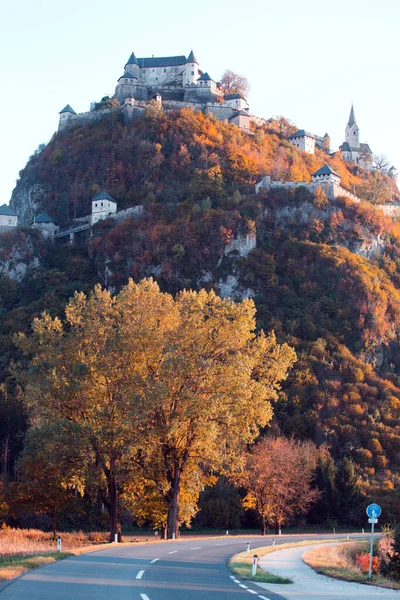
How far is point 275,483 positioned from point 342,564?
102 feet

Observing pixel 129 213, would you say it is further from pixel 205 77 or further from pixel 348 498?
pixel 348 498

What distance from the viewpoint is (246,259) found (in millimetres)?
112562

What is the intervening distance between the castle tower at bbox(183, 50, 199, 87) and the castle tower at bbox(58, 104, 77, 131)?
2409 cm

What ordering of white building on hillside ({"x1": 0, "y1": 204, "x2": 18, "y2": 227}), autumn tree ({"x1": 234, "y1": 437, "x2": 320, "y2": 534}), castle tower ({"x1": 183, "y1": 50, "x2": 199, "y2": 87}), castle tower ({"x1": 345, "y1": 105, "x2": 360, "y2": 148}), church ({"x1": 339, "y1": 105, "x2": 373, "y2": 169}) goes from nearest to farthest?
autumn tree ({"x1": 234, "y1": 437, "x2": 320, "y2": 534}), white building on hillside ({"x1": 0, "y1": 204, "x2": 18, "y2": 227}), castle tower ({"x1": 183, "y1": 50, "x2": 199, "y2": 87}), church ({"x1": 339, "y1": 105, "x2": 373, "y2": 169}), castle tower ({"x1": 345, "y1": 105, "x2": 360, "y2": 148})

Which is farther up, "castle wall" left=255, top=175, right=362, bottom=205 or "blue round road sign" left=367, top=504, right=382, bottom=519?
"castle wall" left=255, top=175, right=362, bottom=205

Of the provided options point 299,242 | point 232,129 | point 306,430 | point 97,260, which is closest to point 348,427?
point 306,430

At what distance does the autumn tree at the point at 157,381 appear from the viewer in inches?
1505

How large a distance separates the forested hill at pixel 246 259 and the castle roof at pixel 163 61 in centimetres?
2877

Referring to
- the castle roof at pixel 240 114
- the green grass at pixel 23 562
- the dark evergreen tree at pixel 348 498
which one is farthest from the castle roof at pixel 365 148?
the green grass at pixel 23 562

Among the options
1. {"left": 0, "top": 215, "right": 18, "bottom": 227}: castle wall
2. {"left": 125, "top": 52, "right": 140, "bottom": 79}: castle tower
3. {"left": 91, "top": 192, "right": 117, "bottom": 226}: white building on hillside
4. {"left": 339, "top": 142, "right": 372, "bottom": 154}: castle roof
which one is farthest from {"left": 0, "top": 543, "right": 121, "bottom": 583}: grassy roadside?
{"left": 339, "top": 142, "right": 372, "bottom": 154}: castle roof

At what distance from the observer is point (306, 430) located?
3548 inches

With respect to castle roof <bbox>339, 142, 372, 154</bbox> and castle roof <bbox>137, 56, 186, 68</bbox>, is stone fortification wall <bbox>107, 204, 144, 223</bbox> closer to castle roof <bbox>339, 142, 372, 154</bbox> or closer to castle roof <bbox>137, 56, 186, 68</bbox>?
castle roof <bbox>137, 56, 186, 68</bbox>

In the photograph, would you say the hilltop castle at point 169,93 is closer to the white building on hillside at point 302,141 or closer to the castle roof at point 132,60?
the castle roof at point 132,60

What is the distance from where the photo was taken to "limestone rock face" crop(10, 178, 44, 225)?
142 m
